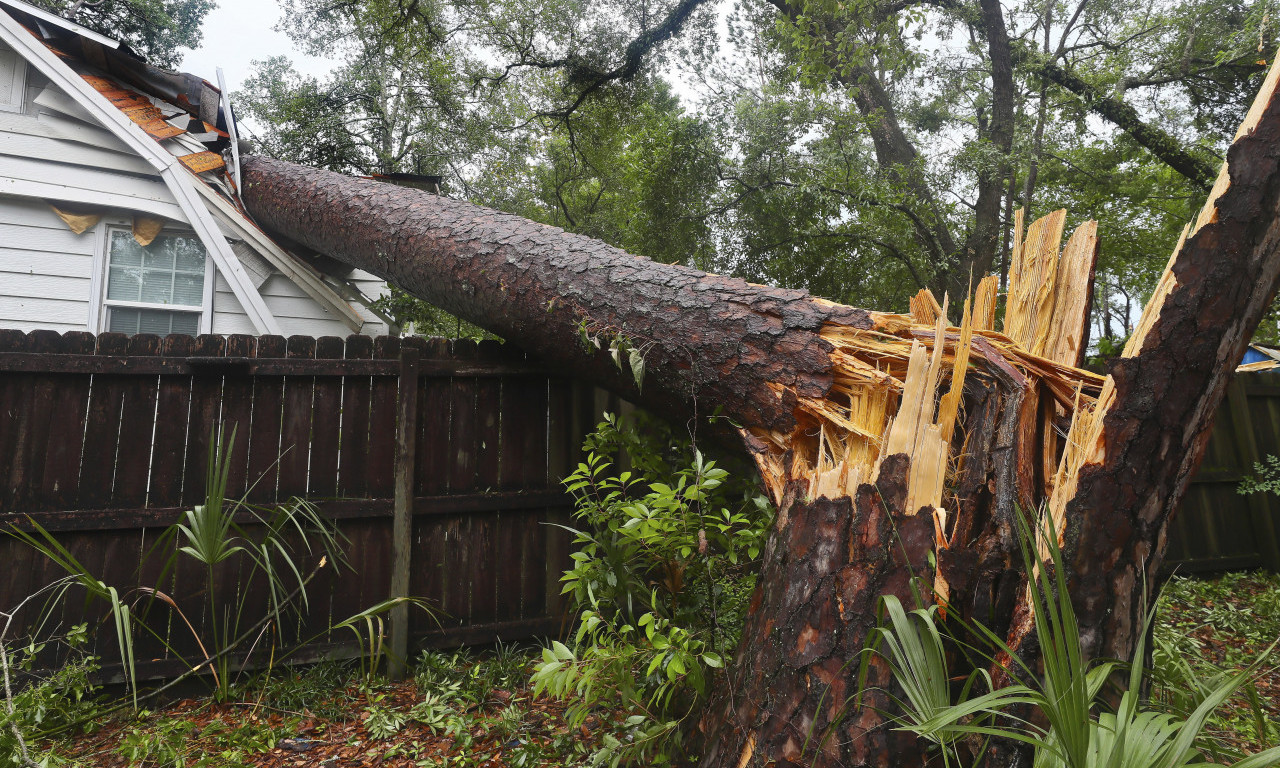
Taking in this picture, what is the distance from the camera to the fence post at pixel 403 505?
3.39 m

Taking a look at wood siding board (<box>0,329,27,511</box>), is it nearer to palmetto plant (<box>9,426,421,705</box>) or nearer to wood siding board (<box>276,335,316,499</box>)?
palmetto plant (<box>9,426,421,705</box>)

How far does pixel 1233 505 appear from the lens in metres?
5.09

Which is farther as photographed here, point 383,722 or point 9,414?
point 9,414

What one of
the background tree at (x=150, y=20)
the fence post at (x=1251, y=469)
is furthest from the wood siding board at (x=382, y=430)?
the background tree at (x=150, y=20)

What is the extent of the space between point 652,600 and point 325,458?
7.16 feet

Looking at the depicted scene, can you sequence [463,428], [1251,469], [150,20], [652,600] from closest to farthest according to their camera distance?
1. [652,600]
2. [463,428]
3. [1251,469]
4. [150,20]

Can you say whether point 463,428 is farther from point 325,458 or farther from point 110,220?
point 110,220

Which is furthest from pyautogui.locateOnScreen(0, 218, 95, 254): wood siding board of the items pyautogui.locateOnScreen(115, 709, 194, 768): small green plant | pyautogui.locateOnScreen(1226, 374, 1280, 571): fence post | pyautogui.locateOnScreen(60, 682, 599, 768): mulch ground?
pyautogui.locateOnScreen(1226, 374, 1280, 571): fence post

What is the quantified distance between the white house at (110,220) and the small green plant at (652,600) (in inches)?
150

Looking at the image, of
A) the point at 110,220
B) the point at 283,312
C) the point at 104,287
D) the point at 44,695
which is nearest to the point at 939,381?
the point at 44,695

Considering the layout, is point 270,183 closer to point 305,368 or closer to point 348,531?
point 305,368

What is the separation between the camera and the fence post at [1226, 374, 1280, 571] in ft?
16.4

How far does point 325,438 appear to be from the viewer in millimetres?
3555

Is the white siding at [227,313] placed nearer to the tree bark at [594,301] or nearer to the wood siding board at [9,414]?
the tree bark at [594,301]
